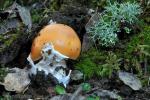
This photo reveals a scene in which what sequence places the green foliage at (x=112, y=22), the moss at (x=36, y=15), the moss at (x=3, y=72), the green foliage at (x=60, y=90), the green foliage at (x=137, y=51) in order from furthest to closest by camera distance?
1. the moss at (x=36, y=15)
2. the green foliage at (x=112, y=22)
3. the green foliage at (x=137, y=51)
4. the moss at (x=3, y=72)
5. the green foliage at (x=60, y=90)

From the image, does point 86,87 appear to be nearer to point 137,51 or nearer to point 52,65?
point 52,65

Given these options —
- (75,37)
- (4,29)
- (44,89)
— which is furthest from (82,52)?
(4,29)

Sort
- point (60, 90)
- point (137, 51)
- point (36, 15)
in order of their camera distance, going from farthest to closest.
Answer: point (36, 15) → point (137, 51) → point (60, 90)

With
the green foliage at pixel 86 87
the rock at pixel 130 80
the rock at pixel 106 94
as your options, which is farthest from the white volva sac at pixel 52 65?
the rock at pixel 130 80

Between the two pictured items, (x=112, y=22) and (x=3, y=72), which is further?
(x=112, y=22)

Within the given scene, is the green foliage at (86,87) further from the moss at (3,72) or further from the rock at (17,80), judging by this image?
the moss at (3,72)

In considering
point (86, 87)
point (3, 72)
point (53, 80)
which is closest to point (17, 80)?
point (3, 72)
